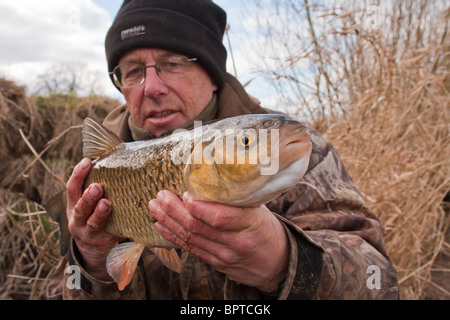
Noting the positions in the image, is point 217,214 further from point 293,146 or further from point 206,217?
point 293,146

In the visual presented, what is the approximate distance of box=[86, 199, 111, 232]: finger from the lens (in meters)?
1.33

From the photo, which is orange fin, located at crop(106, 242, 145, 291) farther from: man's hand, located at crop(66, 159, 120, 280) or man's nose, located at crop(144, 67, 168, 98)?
man's nose, located at crop(144, 67, 168, 98)

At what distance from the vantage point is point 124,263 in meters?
1.34

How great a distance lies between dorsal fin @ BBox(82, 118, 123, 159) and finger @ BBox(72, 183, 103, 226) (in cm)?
17

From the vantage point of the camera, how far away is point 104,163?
4.49 feet

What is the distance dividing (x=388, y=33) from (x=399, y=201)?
5.77 ft

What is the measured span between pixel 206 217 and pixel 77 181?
2.47ft

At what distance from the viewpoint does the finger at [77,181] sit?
1424mm

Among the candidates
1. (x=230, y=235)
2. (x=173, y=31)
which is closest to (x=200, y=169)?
(x=230, y=235)

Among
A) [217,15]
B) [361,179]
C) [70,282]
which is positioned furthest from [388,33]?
[70,282]

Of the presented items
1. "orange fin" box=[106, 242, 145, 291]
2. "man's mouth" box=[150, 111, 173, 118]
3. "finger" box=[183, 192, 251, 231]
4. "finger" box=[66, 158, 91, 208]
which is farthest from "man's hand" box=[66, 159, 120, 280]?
"man's mouth" box=[150, 111, 173, 118]

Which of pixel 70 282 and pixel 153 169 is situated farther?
pixel 70 282

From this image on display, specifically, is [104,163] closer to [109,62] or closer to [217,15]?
[109,62]

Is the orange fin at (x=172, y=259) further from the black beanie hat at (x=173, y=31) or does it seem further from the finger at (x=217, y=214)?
the black beanie hat at (x=173, y=31)
